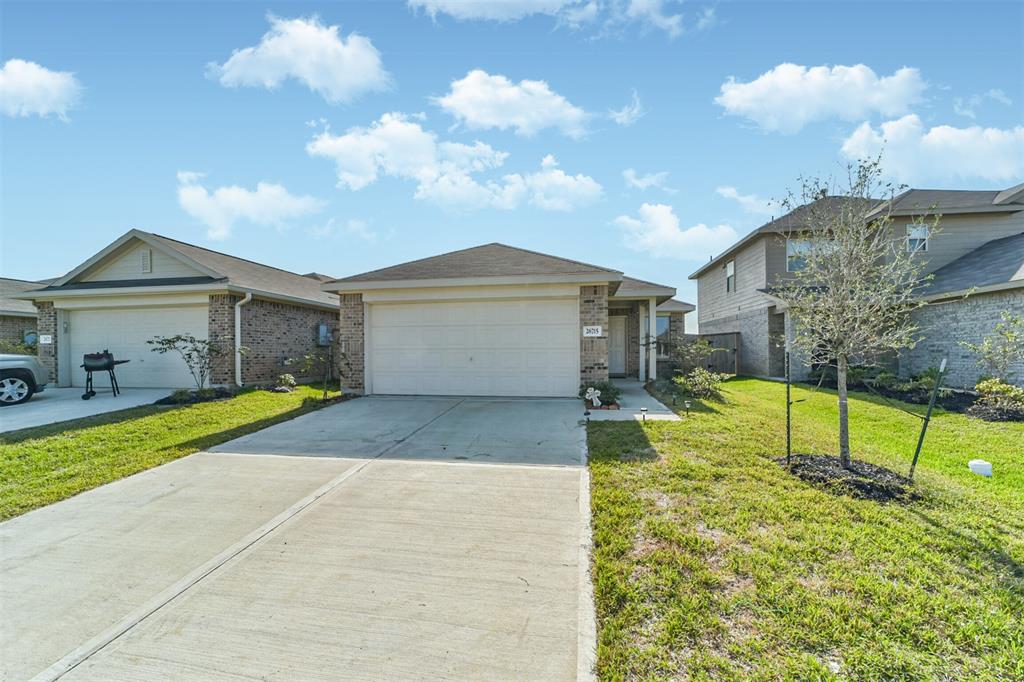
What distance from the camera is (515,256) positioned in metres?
11.2

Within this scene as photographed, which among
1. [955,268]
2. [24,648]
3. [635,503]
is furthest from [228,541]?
[955,268]

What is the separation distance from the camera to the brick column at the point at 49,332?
39.9ft

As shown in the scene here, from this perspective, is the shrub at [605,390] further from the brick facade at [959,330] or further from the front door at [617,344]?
the brick facade at [959,330]

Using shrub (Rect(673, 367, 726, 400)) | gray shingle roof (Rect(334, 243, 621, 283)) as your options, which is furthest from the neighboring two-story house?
gray shingle roof (Rect(334, 243, 621, 283))

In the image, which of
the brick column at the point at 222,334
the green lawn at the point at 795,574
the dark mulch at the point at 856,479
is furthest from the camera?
the brick column at the point at 222,334

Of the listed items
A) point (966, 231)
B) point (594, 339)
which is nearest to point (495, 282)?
point (594, 339)

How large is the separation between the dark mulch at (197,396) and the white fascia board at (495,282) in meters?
3.93

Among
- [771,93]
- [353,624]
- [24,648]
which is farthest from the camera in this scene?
[771,93]

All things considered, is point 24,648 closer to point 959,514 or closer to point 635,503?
point 635,503

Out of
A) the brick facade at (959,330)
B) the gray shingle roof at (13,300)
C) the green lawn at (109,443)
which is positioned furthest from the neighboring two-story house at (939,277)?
the gray shingle roof at (13,300)

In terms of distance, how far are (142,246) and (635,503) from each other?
14911mm

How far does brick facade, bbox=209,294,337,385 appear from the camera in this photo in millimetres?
11219

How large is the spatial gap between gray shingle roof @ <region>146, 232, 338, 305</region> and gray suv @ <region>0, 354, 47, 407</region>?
13.6 ft

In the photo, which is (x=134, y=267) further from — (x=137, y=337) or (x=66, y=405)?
(x=66, y=405)
